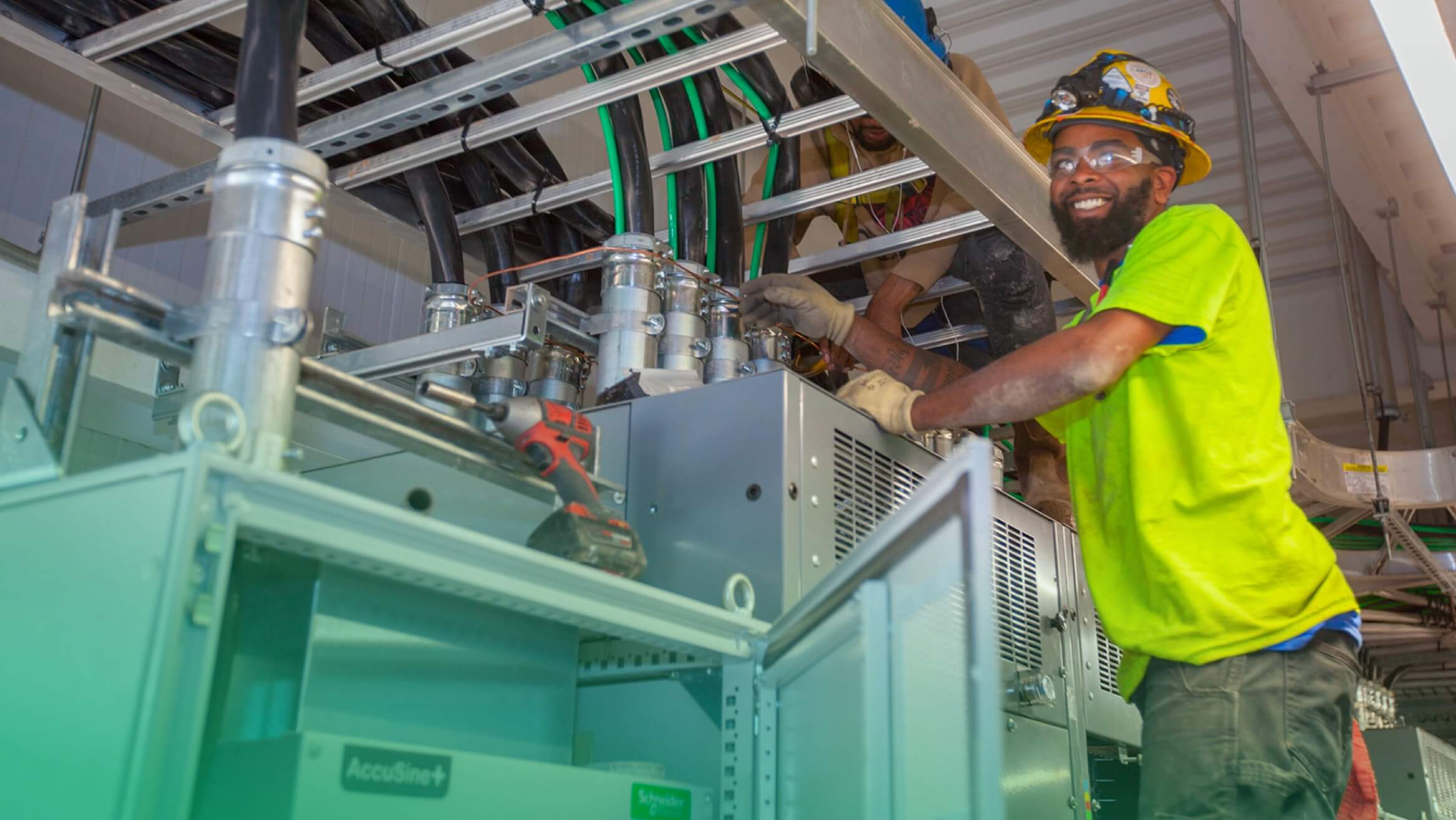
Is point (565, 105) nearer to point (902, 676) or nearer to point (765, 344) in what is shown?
point (765, 344)

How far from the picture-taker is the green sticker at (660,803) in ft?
3.51

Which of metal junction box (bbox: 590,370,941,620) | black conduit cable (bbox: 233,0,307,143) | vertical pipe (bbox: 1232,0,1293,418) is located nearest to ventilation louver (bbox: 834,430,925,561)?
metal junction box (bbox: 590,370,941,620)

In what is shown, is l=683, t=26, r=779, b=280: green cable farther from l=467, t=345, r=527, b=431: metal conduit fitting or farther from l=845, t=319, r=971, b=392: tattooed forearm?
l=467, t=345, r=527, b=431: metal conduit fitting

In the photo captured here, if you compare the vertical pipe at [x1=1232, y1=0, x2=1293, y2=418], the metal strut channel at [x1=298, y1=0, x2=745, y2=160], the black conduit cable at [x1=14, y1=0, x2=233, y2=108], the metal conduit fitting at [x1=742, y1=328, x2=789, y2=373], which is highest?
the vertical pipe at [x1=1232, y1=0, x2=1293, y2=418]

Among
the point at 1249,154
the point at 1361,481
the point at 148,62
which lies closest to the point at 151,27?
the point at 148,62

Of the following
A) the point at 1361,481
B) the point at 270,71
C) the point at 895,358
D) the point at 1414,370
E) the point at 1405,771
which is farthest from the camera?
the point at 1414,370

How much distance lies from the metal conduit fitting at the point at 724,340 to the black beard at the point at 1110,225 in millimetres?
487

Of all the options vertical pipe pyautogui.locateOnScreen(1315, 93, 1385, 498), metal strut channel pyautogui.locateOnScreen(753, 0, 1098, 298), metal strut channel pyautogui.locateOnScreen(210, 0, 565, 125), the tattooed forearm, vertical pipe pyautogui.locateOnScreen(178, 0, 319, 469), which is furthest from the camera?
vertical pipe pyautogui.locateOnScreen(1315, 93, 1385, 498)

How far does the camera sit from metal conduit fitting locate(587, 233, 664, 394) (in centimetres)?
163

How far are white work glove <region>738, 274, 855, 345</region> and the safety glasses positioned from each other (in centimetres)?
40

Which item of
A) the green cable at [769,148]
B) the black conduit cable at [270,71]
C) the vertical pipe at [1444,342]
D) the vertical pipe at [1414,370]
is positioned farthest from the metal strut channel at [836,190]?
the vertical pipe at [1444,342]

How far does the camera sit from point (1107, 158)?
65.3 inches

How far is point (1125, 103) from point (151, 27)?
1317 millimetres

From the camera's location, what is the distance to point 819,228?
11.6ft
